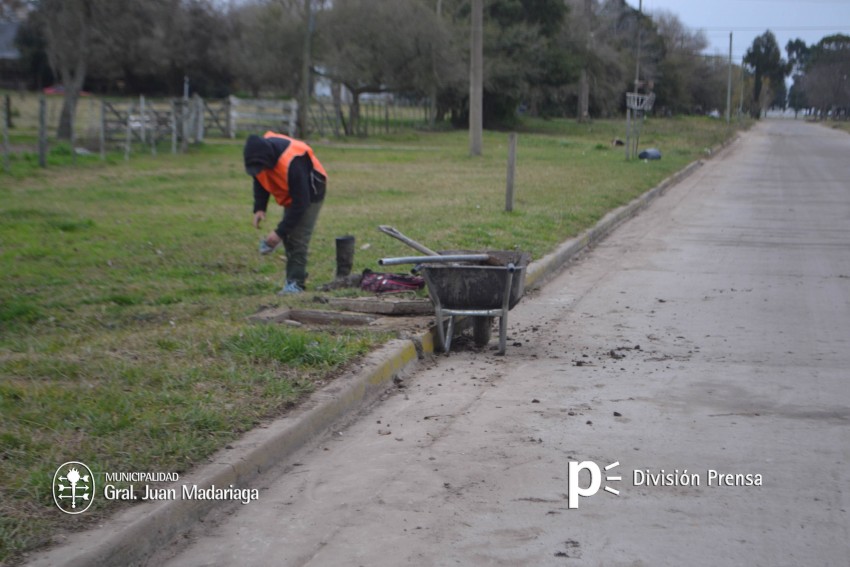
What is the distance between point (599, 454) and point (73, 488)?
106 inches

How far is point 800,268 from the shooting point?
11789 millimetres

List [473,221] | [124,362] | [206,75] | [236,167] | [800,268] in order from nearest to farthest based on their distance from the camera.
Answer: [124,362] < [800,268] < [473,221] < [236,167] < [206,75]

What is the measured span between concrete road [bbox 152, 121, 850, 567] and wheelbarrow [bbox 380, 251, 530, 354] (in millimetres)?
328

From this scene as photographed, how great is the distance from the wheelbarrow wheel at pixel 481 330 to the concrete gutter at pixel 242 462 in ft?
1.19

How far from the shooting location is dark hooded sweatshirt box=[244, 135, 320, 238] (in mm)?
8719

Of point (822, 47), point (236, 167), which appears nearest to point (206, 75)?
point (236, 167)

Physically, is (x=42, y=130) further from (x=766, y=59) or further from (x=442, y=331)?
(x=766, y=59)

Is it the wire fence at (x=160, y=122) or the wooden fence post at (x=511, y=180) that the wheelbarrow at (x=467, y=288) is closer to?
the wooden fence post at (x=511, y=180)

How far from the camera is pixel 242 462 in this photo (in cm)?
495

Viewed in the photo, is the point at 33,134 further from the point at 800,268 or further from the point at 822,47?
the point at 822,47

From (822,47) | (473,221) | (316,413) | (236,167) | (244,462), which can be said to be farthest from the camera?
(822,47)

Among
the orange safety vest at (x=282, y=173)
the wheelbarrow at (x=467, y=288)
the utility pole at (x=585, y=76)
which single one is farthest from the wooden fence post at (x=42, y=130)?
the utility pole at (x=585, y=76)

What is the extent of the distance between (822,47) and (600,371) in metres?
148

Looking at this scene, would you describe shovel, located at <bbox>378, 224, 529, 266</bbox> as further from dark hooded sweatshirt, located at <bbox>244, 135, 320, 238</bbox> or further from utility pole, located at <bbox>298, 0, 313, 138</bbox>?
utility pole, located at <bbox>298, 0, 313, 138</bbox>
